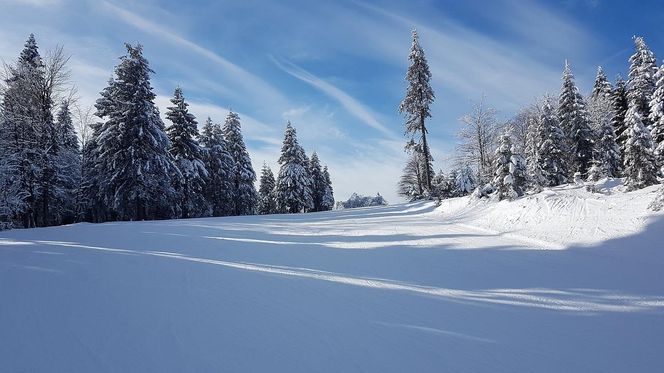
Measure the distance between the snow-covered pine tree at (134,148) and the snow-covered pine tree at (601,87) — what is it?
151 ft

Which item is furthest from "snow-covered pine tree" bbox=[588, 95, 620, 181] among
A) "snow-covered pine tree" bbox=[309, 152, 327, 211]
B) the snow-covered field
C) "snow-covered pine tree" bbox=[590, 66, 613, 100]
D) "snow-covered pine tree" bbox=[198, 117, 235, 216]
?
"snow-covered pine tree" bbox=[198, 117, 235, 216]

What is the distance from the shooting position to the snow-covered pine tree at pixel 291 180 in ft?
140

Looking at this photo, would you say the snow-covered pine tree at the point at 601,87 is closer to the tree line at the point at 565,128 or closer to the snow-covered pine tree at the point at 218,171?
the tree line at the point at 565,128

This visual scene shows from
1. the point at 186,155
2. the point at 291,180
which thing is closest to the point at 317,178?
the point at 291,180

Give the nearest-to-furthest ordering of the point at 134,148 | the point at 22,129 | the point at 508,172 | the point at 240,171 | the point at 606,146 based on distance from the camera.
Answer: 1. the point at 508,172
2. the point at 22,129
3. the point at 134,148
4. the point at 606,146
5. the point at 240,171

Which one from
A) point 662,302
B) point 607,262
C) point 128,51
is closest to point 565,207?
point 607,262

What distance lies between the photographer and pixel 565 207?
10.7 meters

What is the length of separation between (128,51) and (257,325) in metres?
28.9

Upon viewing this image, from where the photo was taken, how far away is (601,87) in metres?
43.2

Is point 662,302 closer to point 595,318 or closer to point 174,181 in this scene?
point 595,318

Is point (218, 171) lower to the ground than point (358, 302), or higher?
→ higher

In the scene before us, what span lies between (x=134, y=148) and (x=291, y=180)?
62.8 ft

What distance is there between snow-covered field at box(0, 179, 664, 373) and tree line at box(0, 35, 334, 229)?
16259mm

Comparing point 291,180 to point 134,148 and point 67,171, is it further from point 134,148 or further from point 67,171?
point 67,171
